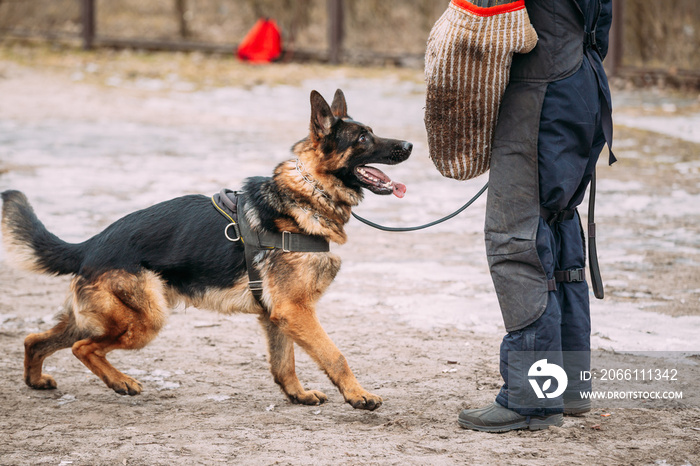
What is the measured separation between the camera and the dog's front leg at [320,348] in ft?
12.7

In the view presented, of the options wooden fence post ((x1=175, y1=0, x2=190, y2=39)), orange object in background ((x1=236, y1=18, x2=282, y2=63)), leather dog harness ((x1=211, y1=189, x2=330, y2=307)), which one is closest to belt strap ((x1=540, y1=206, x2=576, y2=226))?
leather dog harness ((x1=211, y1=189, x2=330, y2=307))

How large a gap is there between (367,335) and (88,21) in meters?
15.0

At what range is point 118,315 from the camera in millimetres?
3992

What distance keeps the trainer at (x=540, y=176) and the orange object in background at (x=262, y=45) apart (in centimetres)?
1404

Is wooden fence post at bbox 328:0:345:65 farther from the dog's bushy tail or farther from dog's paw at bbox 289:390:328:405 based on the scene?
dog's paw at bbox 289:390:328:405

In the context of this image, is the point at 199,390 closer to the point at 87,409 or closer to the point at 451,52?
the point at 87,409

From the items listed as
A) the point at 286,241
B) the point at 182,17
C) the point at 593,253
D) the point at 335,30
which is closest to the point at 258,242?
the point at 286,241

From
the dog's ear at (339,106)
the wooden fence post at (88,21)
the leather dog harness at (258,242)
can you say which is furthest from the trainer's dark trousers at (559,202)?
the wooden fence post at (88,21)

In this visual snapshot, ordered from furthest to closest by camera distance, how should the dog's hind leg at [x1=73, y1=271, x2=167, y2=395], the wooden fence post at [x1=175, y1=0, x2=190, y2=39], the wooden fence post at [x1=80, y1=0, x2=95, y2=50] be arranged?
1. the wooden fence post at [x1=175, y1=0, x2=190, y2=39]
2. the wooden fence post at [x1=80, y1=0, x2=95, y2=50]
3. the dog's hind leg at [x1=73, y1=271, x2=167, y2=395]

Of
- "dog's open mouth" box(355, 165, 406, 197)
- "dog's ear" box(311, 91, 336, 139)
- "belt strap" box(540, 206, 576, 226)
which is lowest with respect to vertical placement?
"belt strap" box(540, 206, 576, 226)

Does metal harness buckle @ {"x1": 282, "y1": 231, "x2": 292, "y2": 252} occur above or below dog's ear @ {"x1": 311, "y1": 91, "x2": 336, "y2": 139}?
below

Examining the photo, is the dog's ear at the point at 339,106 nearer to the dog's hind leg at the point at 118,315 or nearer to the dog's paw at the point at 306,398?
the dog's hind leg at the point at 118,315

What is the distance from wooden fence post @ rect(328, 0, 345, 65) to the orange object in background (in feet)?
3.56

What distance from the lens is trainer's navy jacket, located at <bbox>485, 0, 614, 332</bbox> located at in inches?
136
